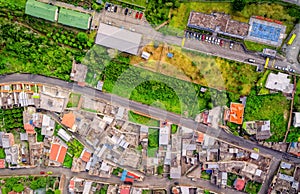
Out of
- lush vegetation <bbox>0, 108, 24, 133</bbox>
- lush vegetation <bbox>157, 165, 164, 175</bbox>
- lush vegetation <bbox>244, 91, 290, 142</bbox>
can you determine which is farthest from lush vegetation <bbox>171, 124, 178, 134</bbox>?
lush vegetation <bbox>0, 108, 24, 133</bbox>

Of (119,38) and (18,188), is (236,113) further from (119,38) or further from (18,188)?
(18,188)

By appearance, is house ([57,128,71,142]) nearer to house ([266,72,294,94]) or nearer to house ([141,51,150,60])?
house ([141,51,150,60])

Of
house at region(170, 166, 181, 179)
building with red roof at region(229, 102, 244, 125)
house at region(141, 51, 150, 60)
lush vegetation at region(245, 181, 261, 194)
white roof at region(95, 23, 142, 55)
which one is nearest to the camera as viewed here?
building with red roof at region(229, 102, 244, 125)

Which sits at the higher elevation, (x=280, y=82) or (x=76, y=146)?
(x=280, y=82)

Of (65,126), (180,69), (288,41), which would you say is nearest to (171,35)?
(180,69)

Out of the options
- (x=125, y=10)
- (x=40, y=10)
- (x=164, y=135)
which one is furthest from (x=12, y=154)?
(x=125, y=10)

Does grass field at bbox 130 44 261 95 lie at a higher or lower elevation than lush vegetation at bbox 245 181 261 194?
higher

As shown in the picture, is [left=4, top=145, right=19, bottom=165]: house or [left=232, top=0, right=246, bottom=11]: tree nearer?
[left=232, top=0, right=246, bottom=11]: tree
